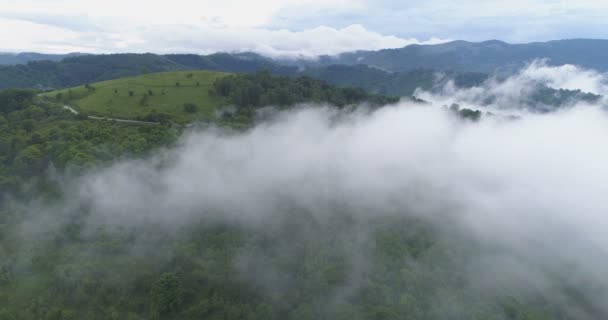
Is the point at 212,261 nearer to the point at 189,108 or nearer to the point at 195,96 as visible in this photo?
the point at 189,108

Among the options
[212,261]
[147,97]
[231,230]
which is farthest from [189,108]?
[212,261]

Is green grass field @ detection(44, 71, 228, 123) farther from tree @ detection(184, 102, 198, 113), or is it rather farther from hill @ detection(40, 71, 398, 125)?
tree @ detection(184, 102, 198, 113)

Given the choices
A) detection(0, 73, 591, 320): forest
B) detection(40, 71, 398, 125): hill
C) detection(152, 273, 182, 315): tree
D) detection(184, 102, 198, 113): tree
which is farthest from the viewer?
detection(184, 102, 198, 113): tree

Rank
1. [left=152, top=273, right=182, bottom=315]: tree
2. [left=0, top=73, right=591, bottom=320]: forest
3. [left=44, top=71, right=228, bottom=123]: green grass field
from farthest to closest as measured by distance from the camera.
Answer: [left=44, top=71, right=228, bottom=123]: green grass field → [left=0, top=73, right=591, bottom=320]: forest → [left=152, top=273, right=182, bottom=315]: tree

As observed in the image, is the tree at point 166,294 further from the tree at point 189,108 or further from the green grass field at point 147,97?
the tree at point 189,108

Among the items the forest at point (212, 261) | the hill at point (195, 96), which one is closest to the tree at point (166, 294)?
the forest at point (212, 261)

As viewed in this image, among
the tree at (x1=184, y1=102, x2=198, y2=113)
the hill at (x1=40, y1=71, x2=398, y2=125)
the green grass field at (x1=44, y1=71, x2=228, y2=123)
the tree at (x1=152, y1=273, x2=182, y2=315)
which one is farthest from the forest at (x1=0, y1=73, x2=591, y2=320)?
the tree at (x1=184, y1=102, x2=198, y2=113)

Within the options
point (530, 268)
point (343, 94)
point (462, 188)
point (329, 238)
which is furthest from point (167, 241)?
point (343, 94)

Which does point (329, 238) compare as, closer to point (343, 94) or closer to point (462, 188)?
point (462, 188)

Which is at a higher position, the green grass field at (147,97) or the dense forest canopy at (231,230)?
the green grass field at (147,97)
